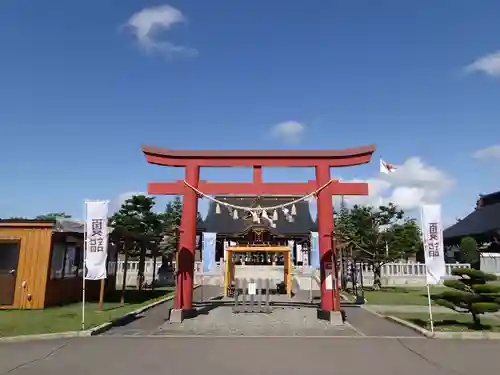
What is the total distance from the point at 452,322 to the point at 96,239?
12.0 meters

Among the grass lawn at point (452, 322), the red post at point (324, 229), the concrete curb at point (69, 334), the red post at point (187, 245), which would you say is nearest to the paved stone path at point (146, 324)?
the concrete curb at point (69, 334)

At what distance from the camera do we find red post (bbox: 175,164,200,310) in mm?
Result: 14836

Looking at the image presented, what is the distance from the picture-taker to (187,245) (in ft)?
49.4

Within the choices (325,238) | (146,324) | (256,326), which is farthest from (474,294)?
(146,324)

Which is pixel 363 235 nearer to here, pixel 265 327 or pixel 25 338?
pixel 265 327

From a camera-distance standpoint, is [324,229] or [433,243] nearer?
[433,243]

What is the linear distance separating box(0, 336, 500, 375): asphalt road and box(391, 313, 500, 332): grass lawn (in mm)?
1591

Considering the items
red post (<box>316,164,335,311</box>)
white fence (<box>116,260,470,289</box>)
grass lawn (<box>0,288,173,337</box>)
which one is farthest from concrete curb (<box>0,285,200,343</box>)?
white fence (<box>116,260,470,289</box>)

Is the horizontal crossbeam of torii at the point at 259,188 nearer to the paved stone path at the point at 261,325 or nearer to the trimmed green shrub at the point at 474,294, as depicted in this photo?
the trimmed green shrub at the point at 474,294

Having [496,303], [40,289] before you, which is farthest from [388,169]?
[40,289]

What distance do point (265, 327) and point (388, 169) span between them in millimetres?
9050

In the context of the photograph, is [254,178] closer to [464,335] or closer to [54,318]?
[54,318]

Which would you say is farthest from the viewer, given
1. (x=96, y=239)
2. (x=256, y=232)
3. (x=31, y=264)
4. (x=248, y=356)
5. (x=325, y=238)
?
(x=256, y=232)

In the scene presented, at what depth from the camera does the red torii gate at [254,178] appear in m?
15.3
